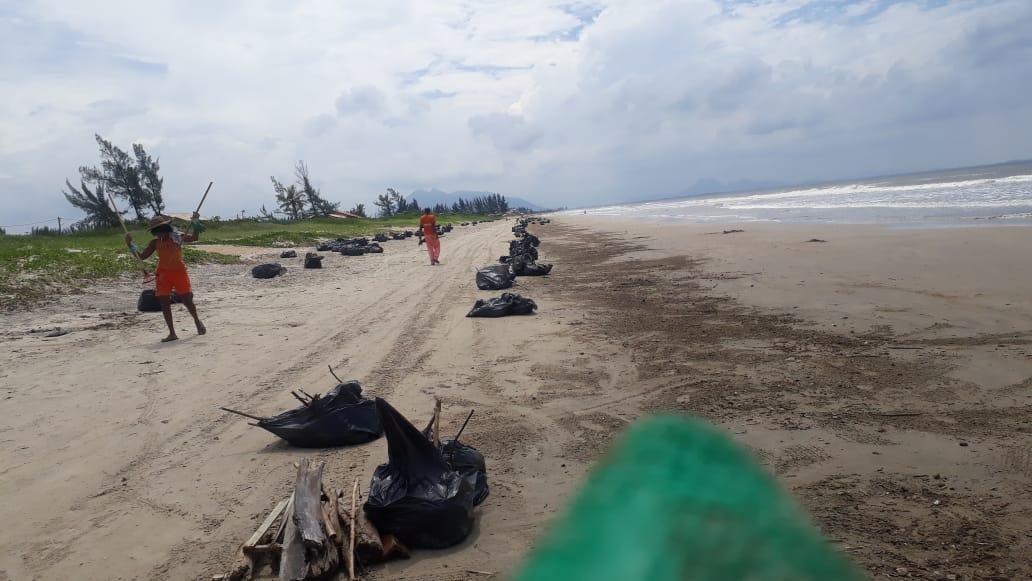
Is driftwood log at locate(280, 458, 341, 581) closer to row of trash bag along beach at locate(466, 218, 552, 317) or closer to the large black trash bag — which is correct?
the large black trash bag

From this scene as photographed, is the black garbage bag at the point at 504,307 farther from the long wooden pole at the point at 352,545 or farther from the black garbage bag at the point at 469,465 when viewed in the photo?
the long wooden pole at the point at 352,545

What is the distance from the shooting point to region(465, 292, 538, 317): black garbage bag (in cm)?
876

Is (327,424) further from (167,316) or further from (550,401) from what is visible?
(167,316)

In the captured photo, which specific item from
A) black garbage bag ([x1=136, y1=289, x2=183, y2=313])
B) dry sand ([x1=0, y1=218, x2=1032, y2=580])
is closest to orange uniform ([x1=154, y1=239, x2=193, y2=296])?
dry sand ([x1=0, y1=218, x2=1032, y2=580])

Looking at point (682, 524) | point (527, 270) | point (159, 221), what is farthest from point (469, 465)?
point (527, 270)

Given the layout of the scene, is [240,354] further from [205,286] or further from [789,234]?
[789,234]

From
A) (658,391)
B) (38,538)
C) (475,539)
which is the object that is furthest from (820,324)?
(38,538)

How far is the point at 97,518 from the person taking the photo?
11.4ft

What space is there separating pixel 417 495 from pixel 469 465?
544mm

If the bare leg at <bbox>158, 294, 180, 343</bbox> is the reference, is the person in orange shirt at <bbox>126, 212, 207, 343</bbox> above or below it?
above

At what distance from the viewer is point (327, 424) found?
4.39m

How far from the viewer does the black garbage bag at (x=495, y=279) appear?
38.1ft

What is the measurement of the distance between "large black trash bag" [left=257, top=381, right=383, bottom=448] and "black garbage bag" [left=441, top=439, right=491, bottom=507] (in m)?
1.03

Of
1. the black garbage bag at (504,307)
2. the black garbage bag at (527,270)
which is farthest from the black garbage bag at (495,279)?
the black garbage bag at (504,307)
